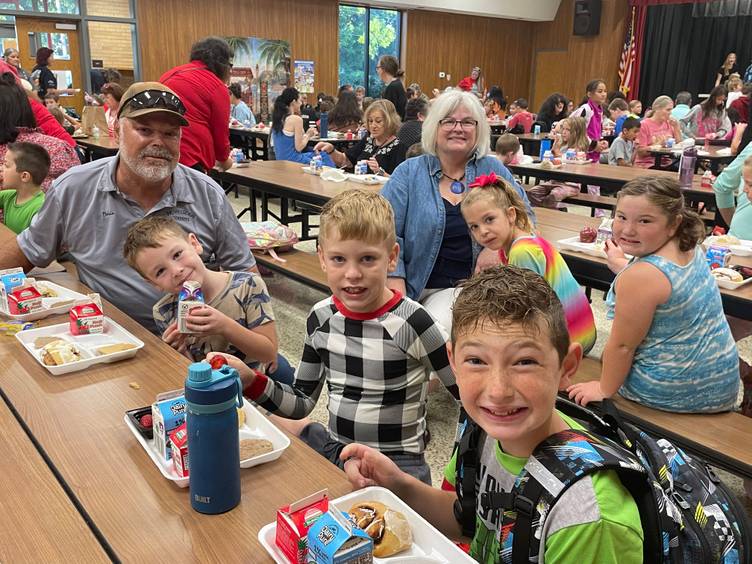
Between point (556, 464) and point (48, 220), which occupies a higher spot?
point (48, 220)

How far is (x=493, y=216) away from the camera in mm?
2463

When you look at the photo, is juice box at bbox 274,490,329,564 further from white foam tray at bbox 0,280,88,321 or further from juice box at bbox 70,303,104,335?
white foam tray at bbox 0,280,88,321

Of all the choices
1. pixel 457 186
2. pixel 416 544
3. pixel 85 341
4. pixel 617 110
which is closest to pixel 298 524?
pixel 416 544

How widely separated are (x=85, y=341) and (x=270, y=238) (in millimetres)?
2501

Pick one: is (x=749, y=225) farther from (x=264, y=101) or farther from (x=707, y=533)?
(x=264, y=101)

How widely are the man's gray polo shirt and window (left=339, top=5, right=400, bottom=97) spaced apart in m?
12.5

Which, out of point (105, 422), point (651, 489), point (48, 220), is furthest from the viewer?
point (48, 220)

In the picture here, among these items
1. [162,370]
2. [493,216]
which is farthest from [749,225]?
[162,370]

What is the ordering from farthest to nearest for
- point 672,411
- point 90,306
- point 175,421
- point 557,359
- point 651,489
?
point 672,411
point 90,306
point 175,421
point 557,359
point 651,489

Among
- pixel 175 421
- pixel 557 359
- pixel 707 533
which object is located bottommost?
pixel 707 533

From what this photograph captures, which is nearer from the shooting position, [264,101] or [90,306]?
[90,306]

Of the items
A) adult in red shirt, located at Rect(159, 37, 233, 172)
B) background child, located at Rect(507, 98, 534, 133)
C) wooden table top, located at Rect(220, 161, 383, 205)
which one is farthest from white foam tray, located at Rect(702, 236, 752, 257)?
background child, located at Rect(507, 98, 534, 133)

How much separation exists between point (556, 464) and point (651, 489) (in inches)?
5.4

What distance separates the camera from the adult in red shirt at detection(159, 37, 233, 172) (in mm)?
4031
